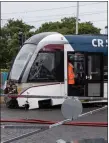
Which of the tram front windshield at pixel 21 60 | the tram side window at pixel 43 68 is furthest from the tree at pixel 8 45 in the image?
the tram side window at pixel 43 68

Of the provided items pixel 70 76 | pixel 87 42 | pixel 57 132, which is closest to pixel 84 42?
pixel 87 42

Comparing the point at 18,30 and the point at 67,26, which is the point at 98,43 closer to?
the point at 18,30

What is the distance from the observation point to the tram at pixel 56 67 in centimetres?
1527

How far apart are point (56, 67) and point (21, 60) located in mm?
1392

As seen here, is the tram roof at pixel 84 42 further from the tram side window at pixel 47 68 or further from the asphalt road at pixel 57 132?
the asphalt road at pixel 57 132

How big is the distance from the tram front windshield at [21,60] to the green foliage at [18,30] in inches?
882

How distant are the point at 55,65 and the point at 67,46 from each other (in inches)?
32.8

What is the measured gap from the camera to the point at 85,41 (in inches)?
619

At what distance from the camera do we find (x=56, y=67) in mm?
15539

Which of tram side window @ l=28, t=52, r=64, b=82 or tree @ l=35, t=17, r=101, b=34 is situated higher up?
tree @ l=35, t=17, r=101, b=34

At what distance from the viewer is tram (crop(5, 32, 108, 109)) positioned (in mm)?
15266

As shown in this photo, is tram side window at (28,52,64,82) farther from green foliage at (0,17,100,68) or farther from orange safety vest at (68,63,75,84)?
green foliage at (0,17,100,68)

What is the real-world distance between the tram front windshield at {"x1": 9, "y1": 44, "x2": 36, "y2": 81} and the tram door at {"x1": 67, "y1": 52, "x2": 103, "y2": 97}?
1.57 metres

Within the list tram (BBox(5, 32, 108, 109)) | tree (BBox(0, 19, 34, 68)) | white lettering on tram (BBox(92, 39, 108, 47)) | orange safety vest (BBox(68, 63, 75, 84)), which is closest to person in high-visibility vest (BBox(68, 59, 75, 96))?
orange safety vest (BBox(68, 63, 75, 84))
